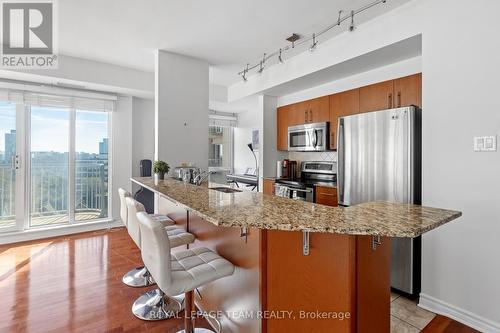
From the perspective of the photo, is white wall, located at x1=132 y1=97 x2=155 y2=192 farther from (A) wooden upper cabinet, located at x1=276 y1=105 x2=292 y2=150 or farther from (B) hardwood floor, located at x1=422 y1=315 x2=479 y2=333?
(B) hardwood floor, located at x1=422 y1=315 x2=479 y2=333

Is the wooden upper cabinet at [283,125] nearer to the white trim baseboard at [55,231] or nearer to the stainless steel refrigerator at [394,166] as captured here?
the stainless steel refrigerator at [394,166]

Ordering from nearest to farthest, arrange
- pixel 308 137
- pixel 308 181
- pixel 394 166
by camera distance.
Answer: pixel 394 166, pixel 308 137, pixel 308 181

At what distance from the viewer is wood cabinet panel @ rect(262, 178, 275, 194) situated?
4.27 metres

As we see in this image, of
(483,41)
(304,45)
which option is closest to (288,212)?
(483,41)

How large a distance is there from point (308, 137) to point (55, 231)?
4218 mm

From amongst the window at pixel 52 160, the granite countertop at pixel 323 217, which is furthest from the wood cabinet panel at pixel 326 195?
the window at pixel 52 160

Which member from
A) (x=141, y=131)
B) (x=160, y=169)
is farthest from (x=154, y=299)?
(x=141, y=131)

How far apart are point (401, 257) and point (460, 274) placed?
0.45 metres

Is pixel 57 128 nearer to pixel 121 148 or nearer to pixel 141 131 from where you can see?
pixel 121 148

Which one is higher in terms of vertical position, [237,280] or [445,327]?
[237,280]

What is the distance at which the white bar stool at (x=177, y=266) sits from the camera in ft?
4.57

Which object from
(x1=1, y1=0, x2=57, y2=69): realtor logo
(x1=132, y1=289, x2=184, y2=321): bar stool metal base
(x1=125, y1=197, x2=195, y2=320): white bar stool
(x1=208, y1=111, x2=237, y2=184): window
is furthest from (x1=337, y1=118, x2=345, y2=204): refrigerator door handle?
(x1=208, y1=111, x2=237, y2=184): window

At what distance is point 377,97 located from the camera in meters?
3.04

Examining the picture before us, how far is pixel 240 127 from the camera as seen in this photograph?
6.25 meters
